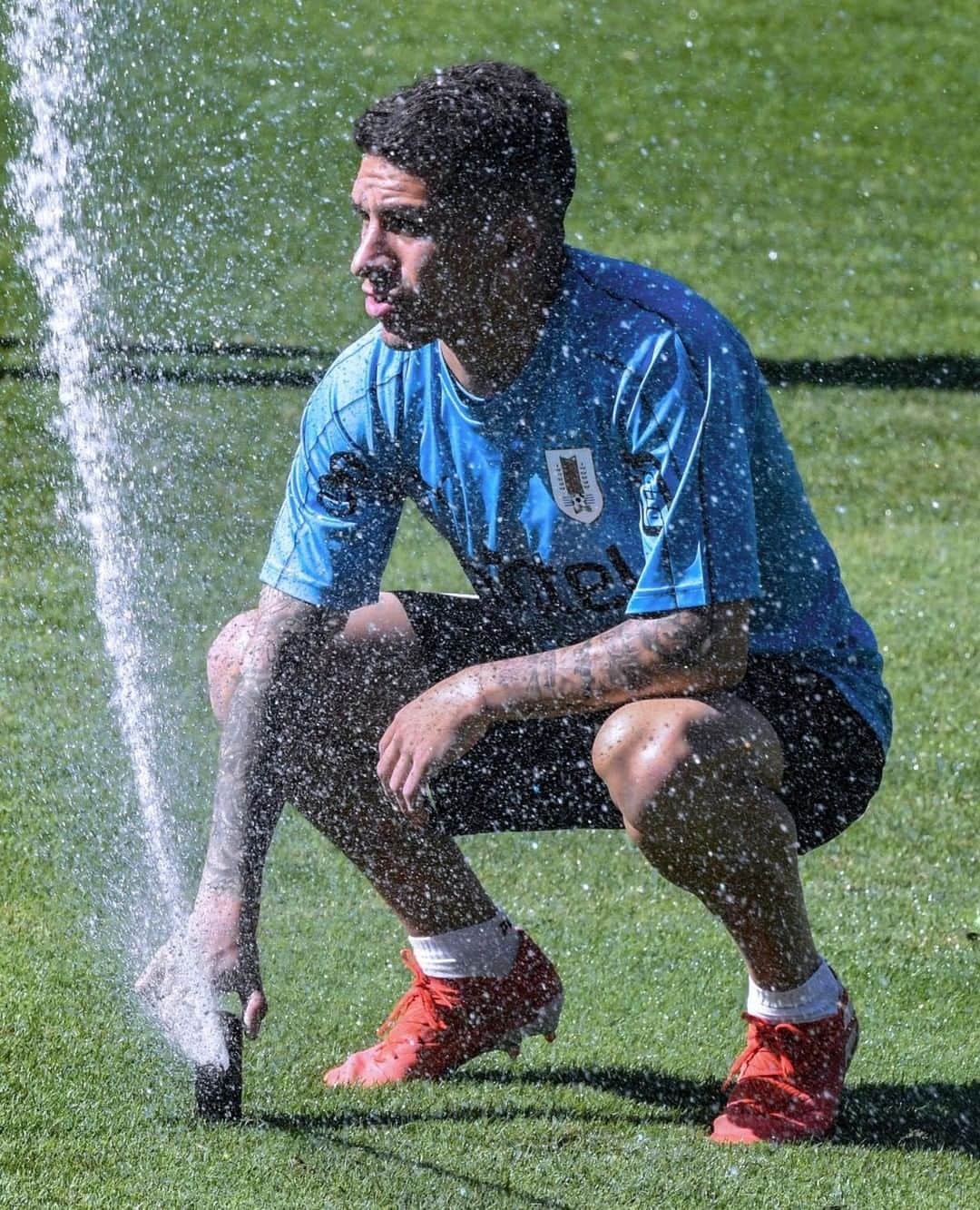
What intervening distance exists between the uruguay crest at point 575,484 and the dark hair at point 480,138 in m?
0.35

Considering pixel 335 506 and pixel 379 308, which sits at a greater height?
pixel 379 308

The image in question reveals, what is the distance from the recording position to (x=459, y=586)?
5.99m

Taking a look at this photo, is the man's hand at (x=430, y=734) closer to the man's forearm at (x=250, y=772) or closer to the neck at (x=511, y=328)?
the man's forearm at (x=250, y=772)

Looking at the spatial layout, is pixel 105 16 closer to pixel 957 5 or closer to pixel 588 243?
pixel 588 243

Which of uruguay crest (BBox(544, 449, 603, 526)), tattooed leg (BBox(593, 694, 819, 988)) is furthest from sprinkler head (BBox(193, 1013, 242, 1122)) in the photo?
uruguay crest (BBox(544, 449, 603, 526))

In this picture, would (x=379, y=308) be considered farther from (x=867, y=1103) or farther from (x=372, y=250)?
(x=867, y=1103)

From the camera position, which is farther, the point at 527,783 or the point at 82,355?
the point at 82,355

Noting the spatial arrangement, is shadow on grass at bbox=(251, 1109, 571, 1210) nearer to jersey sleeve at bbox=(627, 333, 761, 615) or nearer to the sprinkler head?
the sprinkler head

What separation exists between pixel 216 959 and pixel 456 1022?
1.88 ft

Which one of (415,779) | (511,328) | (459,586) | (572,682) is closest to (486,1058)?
(415,779)

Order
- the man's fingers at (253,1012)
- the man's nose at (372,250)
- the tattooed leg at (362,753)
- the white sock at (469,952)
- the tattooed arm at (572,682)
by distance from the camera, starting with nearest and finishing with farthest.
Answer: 1. the man's fingers at (253,1012)
2. the tattooed arm at (572,682)
3. the man's nose at (372,250)
4. the tattooed leg at (362,753)
5. the white sock at (469,952)

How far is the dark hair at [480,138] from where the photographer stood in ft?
9.04

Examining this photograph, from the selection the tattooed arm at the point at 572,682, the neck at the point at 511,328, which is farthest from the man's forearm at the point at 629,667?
the neck at the point at 511,328

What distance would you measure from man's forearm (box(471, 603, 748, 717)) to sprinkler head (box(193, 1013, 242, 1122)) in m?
0.58
